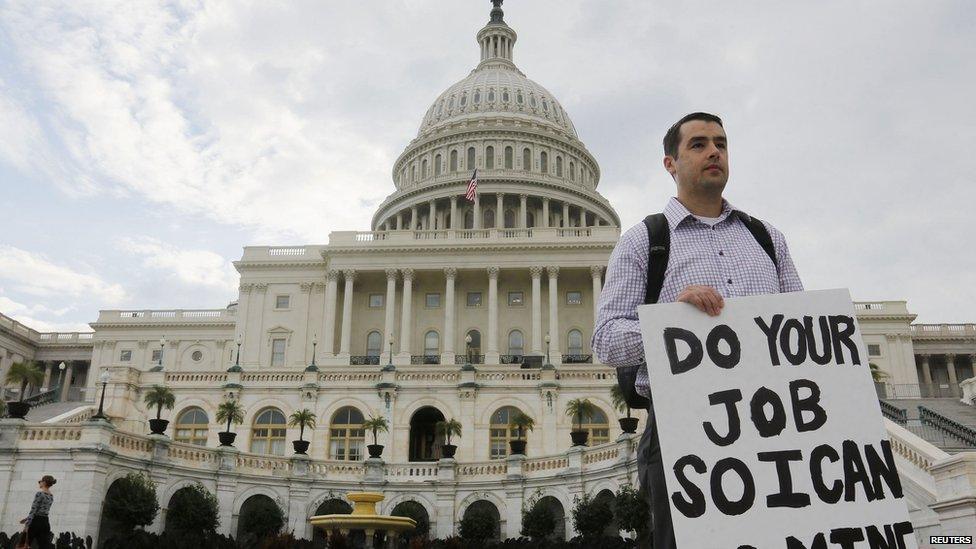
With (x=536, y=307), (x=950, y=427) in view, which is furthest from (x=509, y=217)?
(x=950, y=427)

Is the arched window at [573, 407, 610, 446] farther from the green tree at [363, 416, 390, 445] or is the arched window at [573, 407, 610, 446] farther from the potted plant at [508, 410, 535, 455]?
the green tree at [363, 416, 390, 445]

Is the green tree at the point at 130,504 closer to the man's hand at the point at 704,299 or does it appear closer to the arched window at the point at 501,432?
the arched window at the point at 501,432

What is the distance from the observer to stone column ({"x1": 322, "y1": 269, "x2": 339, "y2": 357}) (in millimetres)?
75562

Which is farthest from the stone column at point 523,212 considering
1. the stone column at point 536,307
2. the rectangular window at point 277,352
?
the rectangular window at point 277,352

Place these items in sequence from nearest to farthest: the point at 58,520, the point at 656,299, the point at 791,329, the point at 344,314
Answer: the point at 791,329, the point at 656,299, the point at 58,520, the point at 344,314

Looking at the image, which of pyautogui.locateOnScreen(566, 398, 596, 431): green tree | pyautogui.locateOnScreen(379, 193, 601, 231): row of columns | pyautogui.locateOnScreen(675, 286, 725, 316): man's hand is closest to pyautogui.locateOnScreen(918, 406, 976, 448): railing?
pyautogui.locateOnScreen(566, 398, 596, 431): green tree

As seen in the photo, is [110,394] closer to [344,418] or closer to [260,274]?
[344,418]

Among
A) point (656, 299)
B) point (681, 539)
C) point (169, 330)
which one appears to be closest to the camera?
point (681, 539)

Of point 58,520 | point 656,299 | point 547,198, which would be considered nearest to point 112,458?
point 58,520

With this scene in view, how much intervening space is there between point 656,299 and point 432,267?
72.7 meters

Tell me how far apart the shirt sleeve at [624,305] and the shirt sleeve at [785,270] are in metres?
0.97

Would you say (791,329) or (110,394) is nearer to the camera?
(791,329)

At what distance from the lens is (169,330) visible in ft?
317

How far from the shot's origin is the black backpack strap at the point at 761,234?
547cm
